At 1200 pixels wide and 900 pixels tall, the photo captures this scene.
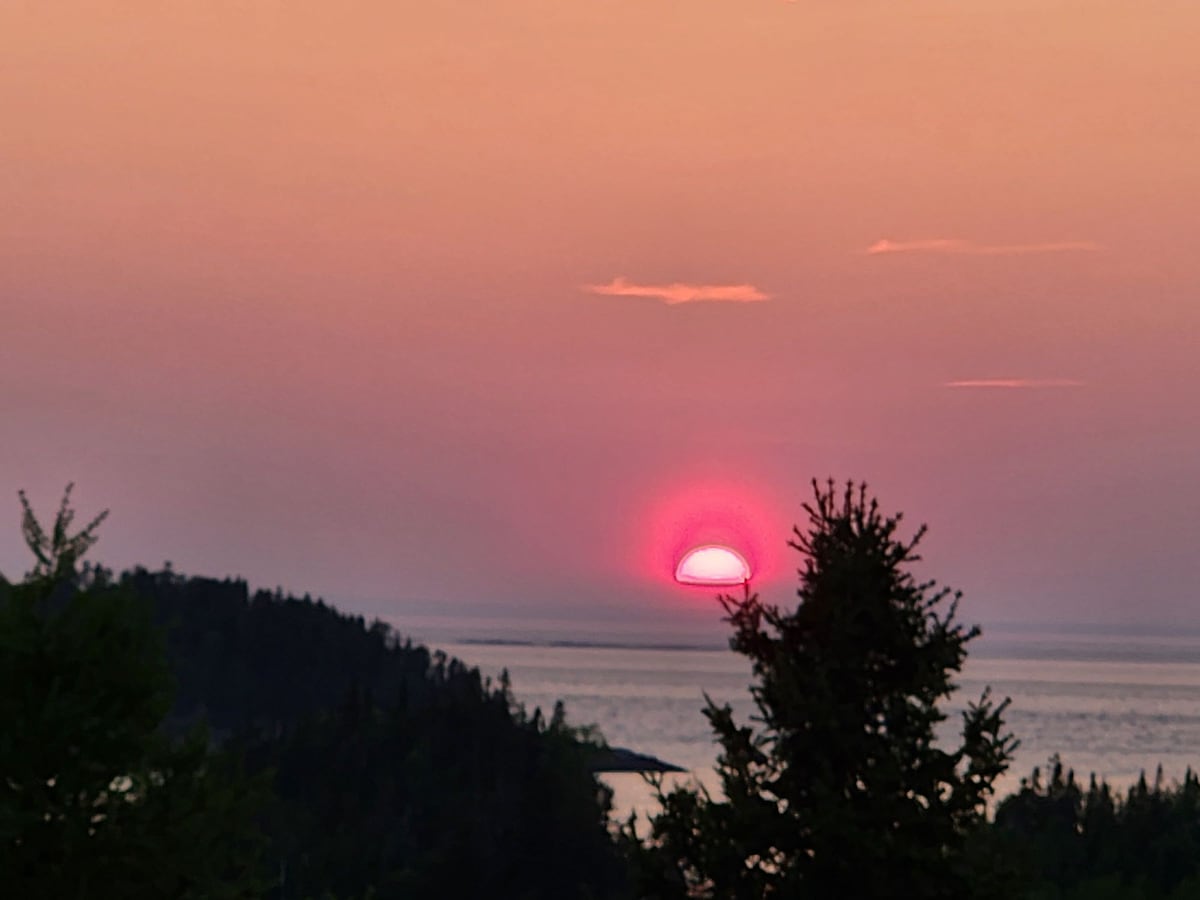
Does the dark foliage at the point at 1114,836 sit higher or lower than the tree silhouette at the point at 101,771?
higher

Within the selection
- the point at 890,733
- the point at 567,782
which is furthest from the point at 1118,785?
the point at 890,733

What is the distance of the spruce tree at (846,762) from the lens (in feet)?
70.8

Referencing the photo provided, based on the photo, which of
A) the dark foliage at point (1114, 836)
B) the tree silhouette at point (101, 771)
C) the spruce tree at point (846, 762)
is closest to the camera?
the tree silhouette at point (101, 771)

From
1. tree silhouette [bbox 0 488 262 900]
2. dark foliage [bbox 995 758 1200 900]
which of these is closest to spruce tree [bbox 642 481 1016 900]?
tree silhouette [bbox 0 488 262 900]

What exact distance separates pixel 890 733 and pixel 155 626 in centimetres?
828

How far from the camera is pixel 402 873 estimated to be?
136 metres

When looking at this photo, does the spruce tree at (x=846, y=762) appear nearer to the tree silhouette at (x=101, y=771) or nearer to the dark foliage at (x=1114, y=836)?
the tree silhouette at (x=101, y=771)

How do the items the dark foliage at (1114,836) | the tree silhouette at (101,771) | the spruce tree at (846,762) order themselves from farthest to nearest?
the dark foliage at (1114,836)
the spruce tree at (846,762)
the tree silhouette at (101,771)

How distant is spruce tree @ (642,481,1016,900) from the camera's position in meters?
21.6

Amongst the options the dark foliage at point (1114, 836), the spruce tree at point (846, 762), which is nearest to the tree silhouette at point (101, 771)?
the spruce tree at point (846, 762)

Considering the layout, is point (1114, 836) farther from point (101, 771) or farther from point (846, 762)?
point (101, 771)

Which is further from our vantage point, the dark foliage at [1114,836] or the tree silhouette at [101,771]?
the dark foliage at [1114,836]

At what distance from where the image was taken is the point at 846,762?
72.6ft

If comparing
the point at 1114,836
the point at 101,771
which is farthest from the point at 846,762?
the point at 1114,836
